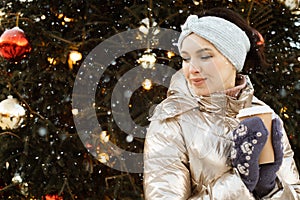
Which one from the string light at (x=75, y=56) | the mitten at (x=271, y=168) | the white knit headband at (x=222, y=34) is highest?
the string light at (x=75, y=56)

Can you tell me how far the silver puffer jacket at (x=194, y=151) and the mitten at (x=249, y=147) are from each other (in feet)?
0.08

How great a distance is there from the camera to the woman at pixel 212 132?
138cm

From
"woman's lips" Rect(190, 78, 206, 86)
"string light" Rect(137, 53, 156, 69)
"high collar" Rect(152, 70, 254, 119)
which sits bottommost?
"high collar" Rect(152, 70, 254, 119)

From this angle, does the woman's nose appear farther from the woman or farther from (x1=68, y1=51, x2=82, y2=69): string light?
(x1=68, y1=51, x2=82, y2=69): string light

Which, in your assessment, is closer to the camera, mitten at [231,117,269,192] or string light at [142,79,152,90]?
mitten at [231,117,269,192]

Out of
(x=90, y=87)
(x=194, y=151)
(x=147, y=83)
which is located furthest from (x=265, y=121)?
(x=90, y=87)

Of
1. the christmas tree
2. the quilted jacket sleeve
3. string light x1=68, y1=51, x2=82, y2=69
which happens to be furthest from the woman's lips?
string light x1=68, y1=51, x2=82, y2=69

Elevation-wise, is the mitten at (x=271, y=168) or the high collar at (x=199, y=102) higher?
the high collar at (x=199, y=102)

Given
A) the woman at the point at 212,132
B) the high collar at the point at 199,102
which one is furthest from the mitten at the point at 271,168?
the high collar at the point at 199,102

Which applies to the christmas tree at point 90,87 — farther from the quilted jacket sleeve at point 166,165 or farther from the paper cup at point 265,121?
the paper cup at point 265,121

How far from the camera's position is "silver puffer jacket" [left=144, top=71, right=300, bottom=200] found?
141 centimetres

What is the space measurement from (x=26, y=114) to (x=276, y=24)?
129 centimetres

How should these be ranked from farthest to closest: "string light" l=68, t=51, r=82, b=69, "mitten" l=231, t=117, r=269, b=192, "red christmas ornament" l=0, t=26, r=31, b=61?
"string light" l=68, t=51, r=82, b=69, "red christmas ornament" l=0, t=26, r=31, b=61, "mitten" l=231, t=117, r=269, b=192

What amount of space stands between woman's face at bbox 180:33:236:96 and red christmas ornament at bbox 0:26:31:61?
1.04 metres
